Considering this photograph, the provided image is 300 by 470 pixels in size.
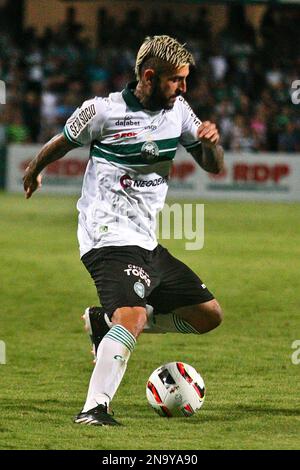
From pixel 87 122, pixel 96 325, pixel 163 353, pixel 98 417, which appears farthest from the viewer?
pixel 163 353

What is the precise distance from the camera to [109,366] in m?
6.04

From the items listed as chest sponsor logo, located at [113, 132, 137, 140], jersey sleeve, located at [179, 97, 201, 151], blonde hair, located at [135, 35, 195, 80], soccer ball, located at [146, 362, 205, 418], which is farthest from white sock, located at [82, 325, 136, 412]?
blonde hair, located at [135, 35, 195, 80]

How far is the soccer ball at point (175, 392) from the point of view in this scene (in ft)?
21.1

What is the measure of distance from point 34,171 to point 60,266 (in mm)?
7878

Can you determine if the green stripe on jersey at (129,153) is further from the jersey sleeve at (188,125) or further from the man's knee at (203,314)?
the man's knee at (203,314)

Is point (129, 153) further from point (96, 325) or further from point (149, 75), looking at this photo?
point (96, 325)

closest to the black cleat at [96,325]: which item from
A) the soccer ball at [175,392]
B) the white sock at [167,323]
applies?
the white sock at [167,323]

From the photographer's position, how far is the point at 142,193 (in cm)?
650

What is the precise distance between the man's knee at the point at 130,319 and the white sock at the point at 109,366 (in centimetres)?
3

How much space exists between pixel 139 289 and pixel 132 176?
0.66 meters

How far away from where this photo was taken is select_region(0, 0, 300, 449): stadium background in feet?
21.6

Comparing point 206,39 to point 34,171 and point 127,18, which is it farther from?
point 34,171

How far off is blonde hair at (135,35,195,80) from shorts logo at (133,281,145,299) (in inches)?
47.2

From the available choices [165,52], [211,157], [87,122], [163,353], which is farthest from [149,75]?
[163,353]
